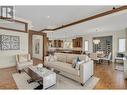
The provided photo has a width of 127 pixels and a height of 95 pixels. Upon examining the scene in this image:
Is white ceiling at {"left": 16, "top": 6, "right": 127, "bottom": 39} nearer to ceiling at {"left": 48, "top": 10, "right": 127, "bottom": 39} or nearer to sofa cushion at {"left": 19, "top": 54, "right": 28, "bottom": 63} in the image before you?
→ ceiling at {"left": 48, "top": 10, "right": 127, "bottom": 39}

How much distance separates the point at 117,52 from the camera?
275 inches

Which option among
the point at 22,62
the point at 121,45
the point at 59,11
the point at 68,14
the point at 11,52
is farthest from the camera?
the point at 121,45

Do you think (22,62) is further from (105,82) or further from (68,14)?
(105,82)

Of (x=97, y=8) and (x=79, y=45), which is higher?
(x=97, y=8)

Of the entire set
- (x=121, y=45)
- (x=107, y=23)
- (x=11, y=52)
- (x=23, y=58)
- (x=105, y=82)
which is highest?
(x=107, y=23)

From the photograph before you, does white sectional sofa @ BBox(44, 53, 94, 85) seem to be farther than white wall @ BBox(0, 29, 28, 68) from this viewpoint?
No

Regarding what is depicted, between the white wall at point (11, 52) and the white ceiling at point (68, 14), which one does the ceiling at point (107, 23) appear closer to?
the white ceiling at point (68, 14)

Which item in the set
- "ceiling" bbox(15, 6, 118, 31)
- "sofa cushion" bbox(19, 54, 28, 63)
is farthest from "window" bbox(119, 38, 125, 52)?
"sofa cushion" bbox(19, 54, 28, 63)

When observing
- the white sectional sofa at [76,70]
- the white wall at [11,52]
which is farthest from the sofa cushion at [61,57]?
the white wall at [11,52]

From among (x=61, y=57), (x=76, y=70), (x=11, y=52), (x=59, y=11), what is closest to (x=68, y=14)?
(x=59, y=11)
